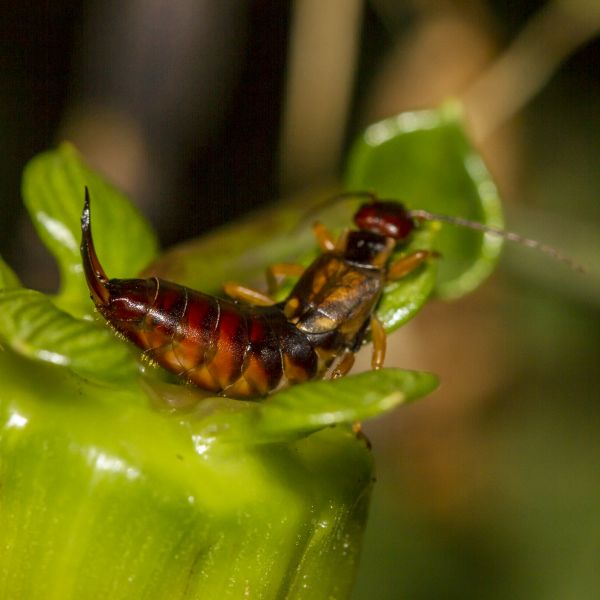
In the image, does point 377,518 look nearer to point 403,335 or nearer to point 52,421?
point 403,335

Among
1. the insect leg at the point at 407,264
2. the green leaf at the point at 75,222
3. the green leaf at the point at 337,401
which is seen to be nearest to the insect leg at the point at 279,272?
the insect leg at the point at 407,264

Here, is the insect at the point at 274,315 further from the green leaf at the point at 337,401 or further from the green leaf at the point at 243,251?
the green leaf at the point at 337,401

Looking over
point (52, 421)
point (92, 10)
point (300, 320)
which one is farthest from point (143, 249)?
point (92, 10)

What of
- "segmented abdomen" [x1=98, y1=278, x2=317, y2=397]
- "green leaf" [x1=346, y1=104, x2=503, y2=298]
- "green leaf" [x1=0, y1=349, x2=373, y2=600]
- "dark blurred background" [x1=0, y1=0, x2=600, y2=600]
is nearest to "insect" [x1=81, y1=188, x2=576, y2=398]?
"segmented abdomen" [x1=98, y1=278, x2=317, y2=397]

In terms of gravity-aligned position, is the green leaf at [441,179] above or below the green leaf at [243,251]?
above

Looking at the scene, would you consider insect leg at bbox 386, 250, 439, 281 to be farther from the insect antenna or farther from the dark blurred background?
the dark blurred background

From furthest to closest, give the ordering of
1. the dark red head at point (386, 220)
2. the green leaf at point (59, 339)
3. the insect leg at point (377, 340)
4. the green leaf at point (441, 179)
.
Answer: the green leaf at point (441, 179)
the dark red head at point (386, 220)
the insect leg at point (377, 340)
the green leaf at point (59, 339)
